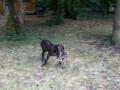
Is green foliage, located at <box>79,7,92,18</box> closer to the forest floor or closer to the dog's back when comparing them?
the forest floor

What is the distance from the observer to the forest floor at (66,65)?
646 cm

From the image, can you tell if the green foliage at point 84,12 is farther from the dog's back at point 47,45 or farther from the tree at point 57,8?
the dog's back at point 47,45

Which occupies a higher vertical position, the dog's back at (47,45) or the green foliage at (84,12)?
the dog's back at (47,45)

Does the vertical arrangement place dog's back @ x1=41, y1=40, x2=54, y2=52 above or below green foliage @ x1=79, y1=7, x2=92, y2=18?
above

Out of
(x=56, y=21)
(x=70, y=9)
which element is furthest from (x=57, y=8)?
(x=56, y=21)

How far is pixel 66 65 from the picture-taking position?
7609 mm

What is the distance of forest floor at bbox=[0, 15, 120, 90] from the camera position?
6.46 metres

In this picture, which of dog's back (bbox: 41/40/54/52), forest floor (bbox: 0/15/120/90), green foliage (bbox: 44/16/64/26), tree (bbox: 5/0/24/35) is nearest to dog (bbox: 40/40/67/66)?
dog's back (bbox: 41/40/54/52)

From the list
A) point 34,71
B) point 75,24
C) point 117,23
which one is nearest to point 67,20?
point 75,24

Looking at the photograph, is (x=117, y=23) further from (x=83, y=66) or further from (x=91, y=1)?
(x=91, y=1)

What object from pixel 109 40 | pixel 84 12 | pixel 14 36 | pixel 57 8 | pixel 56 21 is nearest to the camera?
pixel 109 40

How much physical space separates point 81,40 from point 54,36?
1168mm

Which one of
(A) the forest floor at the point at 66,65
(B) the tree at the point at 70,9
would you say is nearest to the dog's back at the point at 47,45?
(A) the forest floor at the point at 66,65

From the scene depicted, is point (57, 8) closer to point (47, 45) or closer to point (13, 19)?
point (13, 19)
